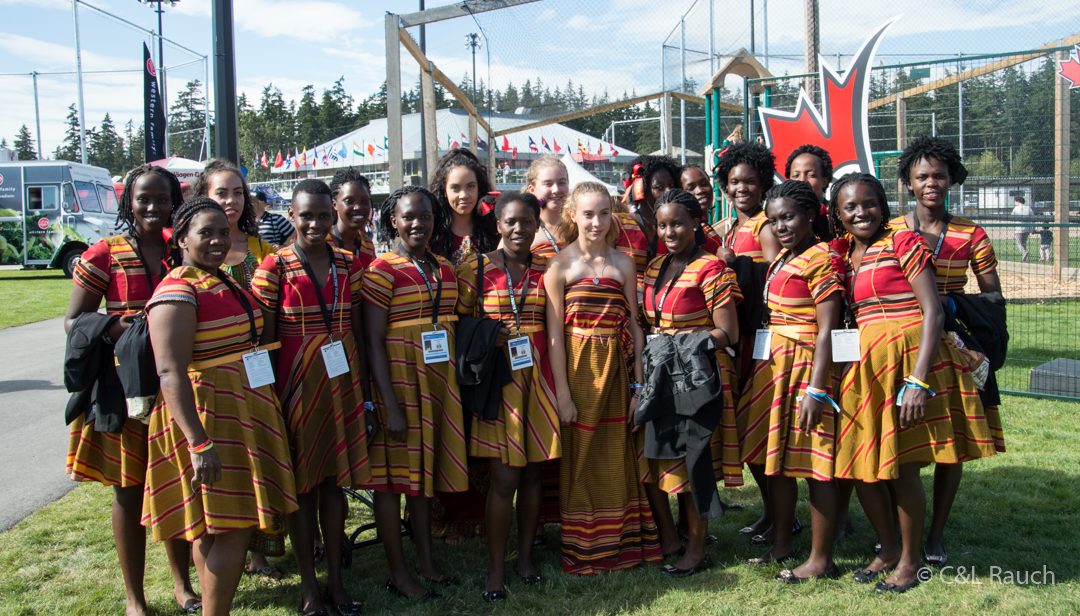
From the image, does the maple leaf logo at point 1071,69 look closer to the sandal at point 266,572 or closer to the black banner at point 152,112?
the sandal at point 266,572

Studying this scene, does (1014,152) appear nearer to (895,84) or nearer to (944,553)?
(895,84)

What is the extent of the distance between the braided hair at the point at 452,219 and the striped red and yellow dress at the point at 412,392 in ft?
1.43

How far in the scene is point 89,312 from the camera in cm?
316

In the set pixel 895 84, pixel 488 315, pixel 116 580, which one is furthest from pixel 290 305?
pixel 895 84

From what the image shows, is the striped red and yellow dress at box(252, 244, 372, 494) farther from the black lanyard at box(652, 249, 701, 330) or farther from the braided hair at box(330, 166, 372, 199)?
the black lanyard at box(652, 249, 701, 330)

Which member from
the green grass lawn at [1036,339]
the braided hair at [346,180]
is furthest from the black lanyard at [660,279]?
the green grass lawn at [1036,339]

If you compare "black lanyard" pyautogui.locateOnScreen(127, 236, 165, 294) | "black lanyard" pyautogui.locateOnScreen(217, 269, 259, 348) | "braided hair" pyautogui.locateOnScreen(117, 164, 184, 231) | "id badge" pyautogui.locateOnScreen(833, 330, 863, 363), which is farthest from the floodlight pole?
"id badge" pyautogui.locateOnScreen(833, 330, 863, 363)

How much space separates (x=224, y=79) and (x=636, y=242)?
3.73m

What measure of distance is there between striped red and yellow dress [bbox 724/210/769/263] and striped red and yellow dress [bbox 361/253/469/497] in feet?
5.69

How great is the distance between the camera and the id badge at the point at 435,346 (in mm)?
3490

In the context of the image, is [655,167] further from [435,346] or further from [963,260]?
[435,346]

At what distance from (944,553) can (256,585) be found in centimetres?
357

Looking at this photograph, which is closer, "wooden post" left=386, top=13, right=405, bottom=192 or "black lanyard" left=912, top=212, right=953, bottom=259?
"black lanyard" left=912, top=212, right=953, bottom=259

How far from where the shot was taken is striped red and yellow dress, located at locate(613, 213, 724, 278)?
13.5 ft
